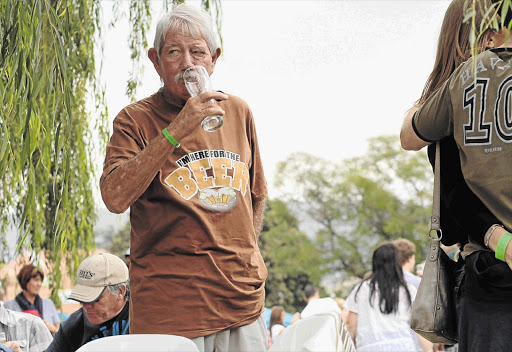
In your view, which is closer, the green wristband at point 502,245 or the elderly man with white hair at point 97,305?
the green wristband at point 502,245

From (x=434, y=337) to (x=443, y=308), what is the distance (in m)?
0.10

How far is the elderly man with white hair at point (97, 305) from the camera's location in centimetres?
399

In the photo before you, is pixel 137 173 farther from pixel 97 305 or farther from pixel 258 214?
pixel 97 305

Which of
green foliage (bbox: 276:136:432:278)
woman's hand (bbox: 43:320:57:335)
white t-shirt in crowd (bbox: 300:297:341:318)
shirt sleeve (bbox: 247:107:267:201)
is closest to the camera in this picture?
shirt sleeve (bbox: 247:107:267:201)

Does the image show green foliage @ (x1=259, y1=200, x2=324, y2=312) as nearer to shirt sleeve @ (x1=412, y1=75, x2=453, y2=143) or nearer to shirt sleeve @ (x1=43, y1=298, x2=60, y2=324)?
shirt sleeve @ (x1=43, y1=298, x2=60, y2=324)

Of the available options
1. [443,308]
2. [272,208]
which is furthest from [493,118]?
[272,208]

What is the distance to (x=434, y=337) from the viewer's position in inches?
81.9

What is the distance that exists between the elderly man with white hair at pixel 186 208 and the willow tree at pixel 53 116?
2.07 feet

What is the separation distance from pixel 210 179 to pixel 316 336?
0.89 metres

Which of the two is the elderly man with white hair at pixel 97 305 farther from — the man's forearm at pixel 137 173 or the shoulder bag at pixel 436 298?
the shoulder bag at pixel 436 298

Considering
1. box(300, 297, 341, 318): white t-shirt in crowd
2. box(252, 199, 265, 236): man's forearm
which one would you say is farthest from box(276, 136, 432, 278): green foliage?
box(252, 199, 265, 236): man's forearm

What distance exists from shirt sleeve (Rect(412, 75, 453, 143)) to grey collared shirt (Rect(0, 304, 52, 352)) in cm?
333

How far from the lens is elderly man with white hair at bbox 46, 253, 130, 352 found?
157 inches

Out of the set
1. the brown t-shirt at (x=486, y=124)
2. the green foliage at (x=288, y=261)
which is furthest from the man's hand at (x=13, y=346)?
the green foliage at (x=288, y=261)
